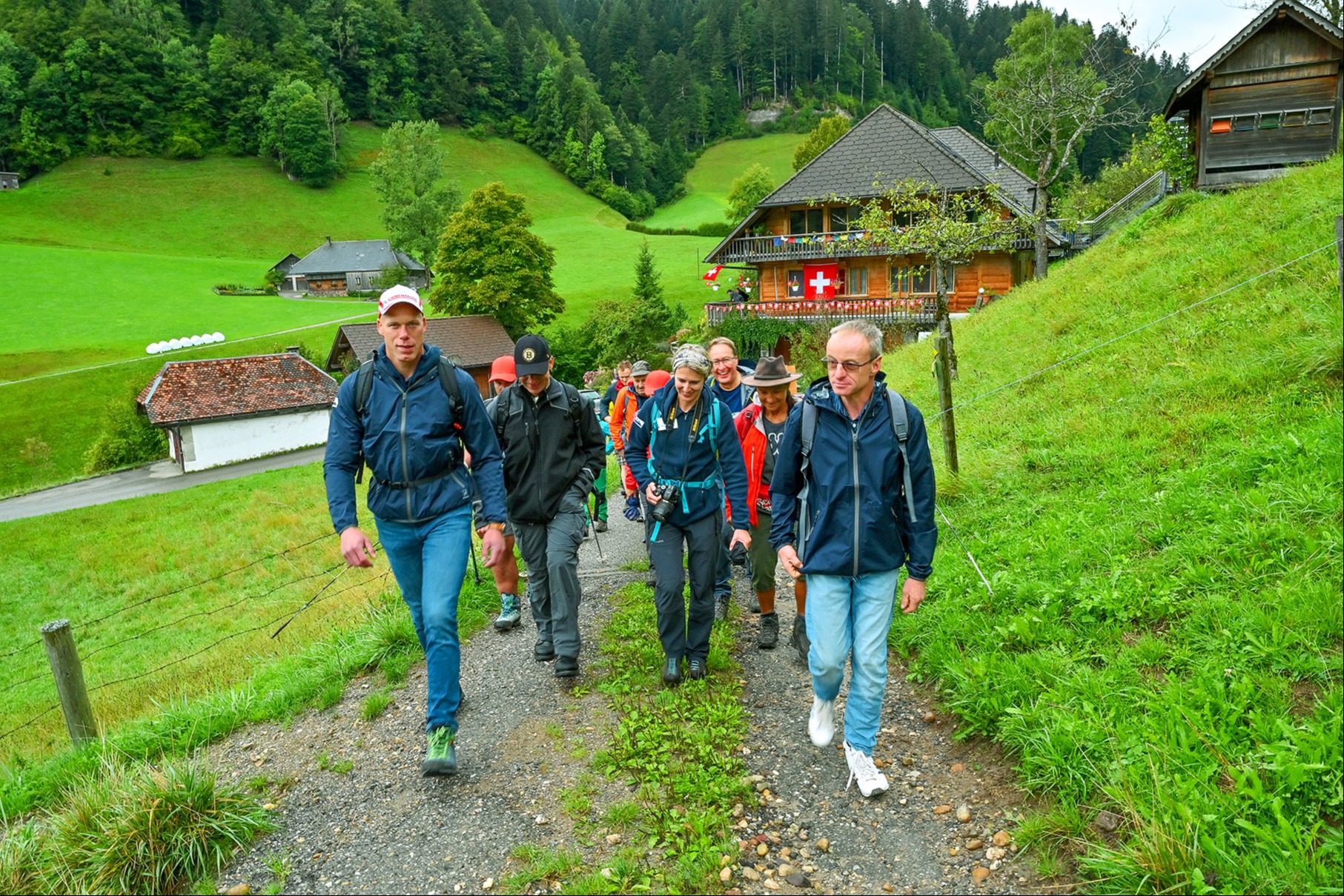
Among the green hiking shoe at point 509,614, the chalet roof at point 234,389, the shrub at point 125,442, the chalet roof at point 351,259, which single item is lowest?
the shrub at point 125,442

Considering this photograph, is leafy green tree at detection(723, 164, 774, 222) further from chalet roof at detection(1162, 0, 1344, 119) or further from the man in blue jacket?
the man in blue jacket

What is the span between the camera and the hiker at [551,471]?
5520mm

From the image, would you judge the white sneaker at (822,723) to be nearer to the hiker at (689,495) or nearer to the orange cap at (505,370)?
the hiker at (689,495)

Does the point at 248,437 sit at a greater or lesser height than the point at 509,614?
lesser

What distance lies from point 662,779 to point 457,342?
146 feet

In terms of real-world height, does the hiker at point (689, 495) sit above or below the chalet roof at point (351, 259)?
below

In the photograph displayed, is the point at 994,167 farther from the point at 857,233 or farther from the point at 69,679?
the point at 69,679

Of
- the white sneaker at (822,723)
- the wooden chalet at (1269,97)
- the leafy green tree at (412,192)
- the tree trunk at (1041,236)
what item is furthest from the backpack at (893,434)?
the leafy green tree at (412,192)

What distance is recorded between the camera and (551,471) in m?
5.61

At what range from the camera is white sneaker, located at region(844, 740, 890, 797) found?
3949mm

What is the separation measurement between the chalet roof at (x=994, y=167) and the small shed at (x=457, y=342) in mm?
25972

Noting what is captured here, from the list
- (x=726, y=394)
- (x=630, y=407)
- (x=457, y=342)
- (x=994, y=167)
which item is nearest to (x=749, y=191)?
(x=457, y=342)

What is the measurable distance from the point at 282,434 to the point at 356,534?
41313 millimetres

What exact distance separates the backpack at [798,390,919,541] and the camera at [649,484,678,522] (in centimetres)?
126
